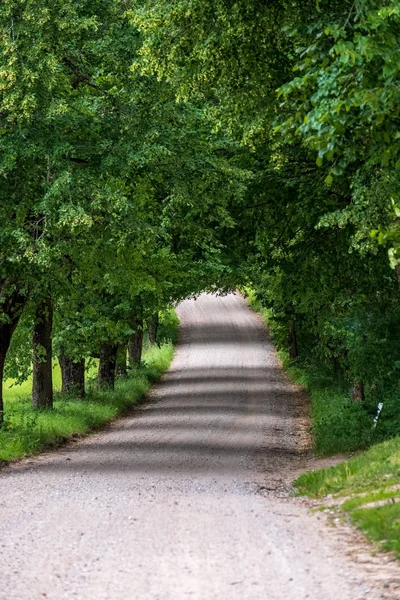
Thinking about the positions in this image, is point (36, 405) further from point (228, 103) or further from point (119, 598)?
point (119, 598)

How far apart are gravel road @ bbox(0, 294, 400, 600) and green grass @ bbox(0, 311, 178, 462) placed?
20.8 inches

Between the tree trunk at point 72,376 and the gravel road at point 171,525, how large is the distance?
3.53 m

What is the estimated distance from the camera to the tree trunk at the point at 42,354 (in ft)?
86.2

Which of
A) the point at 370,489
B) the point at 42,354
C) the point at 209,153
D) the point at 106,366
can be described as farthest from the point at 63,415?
the point at 370,489

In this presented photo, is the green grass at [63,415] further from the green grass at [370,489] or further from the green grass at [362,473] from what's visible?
the green grass at [370,489]

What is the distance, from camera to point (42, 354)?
2675 cm

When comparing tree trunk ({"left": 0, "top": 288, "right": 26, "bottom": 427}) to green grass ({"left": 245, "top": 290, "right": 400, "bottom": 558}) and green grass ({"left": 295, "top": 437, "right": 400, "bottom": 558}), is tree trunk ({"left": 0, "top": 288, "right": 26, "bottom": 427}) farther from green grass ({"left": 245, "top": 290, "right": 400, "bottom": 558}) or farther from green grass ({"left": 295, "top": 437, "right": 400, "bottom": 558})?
green grass ({"left": 295, "top": 437, "right": 400, "bottom": 558})

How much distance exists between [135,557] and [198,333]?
60940mm

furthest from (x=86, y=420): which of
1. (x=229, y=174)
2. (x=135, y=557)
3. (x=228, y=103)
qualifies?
(x=135, y=557)

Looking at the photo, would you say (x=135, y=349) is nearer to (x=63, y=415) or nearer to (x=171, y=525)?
(x=63, y=415)

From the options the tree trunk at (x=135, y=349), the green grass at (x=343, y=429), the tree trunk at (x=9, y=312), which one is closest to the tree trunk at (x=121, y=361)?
the tree trunk at (x=135, y=349)

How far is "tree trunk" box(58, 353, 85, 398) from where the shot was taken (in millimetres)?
33219

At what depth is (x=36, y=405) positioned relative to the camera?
28484mm

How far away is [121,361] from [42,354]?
1174 cm
